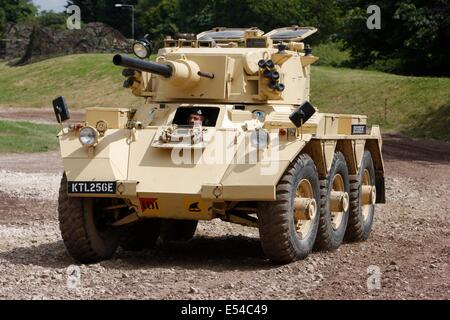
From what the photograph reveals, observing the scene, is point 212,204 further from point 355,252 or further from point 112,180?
point 355,252

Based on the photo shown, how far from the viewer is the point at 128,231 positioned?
12.8 m

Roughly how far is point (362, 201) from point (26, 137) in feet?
59.3

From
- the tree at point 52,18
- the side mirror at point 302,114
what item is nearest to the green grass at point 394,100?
the side mirror at point 302,114

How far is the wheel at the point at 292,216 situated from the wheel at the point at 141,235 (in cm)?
212

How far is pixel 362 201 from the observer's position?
1446cm

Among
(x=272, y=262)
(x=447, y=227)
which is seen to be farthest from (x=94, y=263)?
(x=447, y=227)

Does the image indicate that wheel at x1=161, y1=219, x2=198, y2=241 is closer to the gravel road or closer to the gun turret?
the gravel road

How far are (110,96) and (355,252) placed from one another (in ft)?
121

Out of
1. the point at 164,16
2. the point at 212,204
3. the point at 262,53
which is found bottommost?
the point at 164,16

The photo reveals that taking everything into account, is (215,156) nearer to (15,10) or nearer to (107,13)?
(107,13)

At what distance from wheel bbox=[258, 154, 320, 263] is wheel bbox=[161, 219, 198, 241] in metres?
2.49

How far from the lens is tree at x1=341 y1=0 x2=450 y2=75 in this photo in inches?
1276
